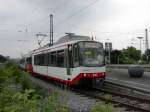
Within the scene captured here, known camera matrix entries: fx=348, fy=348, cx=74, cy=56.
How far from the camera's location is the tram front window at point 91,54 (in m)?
20.3

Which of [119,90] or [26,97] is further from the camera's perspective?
[119,90]

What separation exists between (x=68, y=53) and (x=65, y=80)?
5.73 ft

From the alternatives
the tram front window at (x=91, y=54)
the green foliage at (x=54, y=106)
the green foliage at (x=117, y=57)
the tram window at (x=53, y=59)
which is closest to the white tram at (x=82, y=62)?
the tram front window at (x=91, y=54)

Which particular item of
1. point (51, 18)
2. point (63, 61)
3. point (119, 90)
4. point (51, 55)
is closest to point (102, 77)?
point (119, 90)

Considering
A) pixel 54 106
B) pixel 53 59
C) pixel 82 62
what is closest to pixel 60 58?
pixel 53 59

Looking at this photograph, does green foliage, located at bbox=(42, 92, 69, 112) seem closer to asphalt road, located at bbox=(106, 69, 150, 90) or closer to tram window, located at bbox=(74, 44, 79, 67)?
tram window, located at bbox=(74, 44, 79, 67)

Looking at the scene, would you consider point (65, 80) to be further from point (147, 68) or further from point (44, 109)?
point (147, 68)

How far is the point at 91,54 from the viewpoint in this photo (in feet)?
68.1

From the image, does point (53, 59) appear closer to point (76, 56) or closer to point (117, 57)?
point (76, 56)

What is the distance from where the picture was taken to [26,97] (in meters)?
5.49

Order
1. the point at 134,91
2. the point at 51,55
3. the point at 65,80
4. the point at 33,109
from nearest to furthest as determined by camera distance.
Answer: the point at 33,109 < the point at 134,91 < the point at 65,80 < the point at 51,55

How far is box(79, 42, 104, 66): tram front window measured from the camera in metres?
20.3

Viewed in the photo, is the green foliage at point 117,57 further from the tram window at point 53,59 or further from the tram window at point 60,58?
the tram window at point 60,58

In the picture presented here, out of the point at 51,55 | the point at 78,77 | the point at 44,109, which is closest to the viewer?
the point at 44,109
